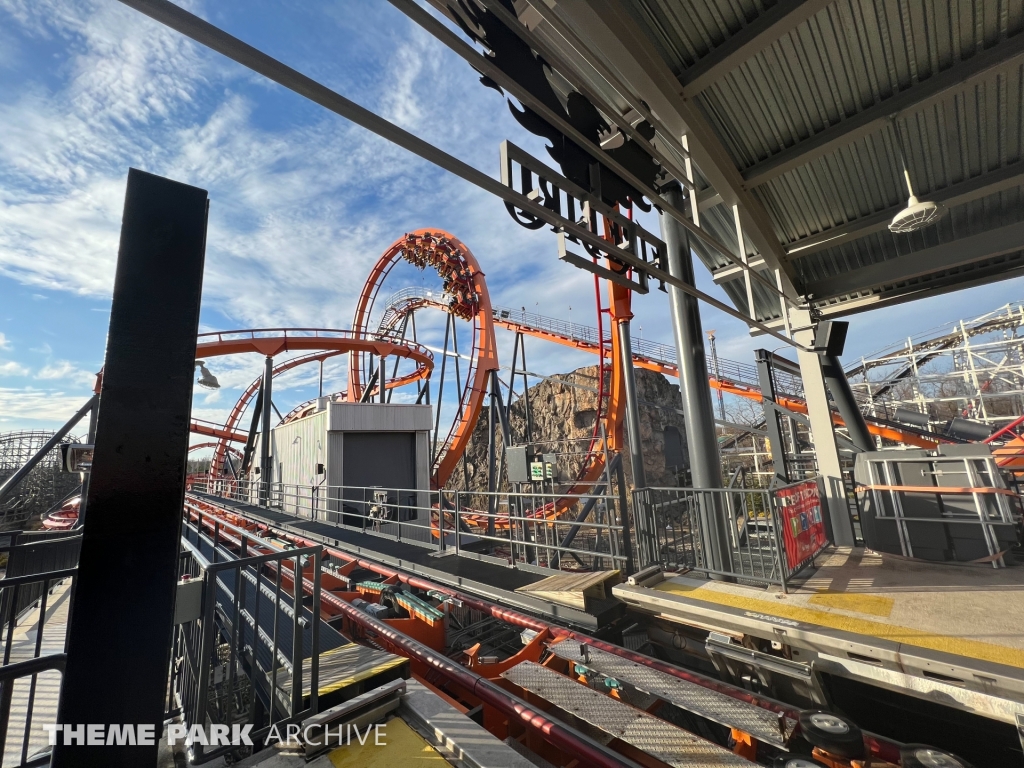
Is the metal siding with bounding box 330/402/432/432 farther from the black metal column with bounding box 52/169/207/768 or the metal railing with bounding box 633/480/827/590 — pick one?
the black metal column with bounding box 52/169/207/768

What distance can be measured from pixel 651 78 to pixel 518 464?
5.65m

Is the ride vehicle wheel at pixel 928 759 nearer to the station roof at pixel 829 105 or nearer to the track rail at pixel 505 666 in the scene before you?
the track rail at pixel 505 666

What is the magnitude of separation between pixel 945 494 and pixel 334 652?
707cm

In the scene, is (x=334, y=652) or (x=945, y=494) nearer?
(x=334, y=652)

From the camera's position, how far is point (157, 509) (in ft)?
5.30

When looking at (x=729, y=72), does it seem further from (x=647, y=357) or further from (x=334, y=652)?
(x=647, y=357)

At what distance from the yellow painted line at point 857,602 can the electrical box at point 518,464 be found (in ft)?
13.8

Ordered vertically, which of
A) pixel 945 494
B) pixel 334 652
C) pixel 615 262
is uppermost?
pixel 615 262

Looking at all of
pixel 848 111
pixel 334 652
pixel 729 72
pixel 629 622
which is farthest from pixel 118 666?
pixel 848 111

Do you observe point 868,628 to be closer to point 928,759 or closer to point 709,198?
point 928,759

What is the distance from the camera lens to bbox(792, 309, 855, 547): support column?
20.5 ft

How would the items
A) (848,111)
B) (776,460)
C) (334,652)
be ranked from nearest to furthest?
1. (334,652)
2. (848,111)
3. (776,460)

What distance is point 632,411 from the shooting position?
30.8 feet

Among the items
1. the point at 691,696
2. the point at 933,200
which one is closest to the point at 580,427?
the point at 933,200
